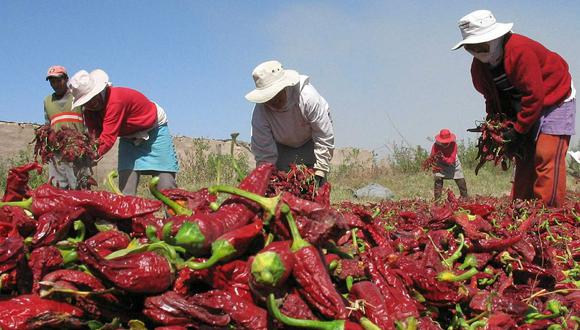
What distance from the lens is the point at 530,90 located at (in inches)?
220

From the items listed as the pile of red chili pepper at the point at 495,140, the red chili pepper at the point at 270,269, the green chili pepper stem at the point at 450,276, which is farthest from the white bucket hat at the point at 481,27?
the red chili pepper at the point at 270,269

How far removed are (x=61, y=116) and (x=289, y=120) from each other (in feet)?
11.4

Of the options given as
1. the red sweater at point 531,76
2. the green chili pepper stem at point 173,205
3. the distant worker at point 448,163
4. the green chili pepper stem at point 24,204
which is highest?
the red sweater at point 531,76

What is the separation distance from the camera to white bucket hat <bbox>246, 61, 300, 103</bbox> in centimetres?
551

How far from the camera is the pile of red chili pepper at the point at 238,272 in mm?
1723

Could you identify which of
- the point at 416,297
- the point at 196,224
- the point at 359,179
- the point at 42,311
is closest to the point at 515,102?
the point at 416,297

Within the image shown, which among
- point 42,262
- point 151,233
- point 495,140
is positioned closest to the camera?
point 42,262

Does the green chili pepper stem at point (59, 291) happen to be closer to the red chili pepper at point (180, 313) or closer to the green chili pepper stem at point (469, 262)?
the red chili pepper at point (180, 313)

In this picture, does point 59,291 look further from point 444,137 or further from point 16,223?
point 444,137

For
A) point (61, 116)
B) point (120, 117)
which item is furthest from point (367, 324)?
point (61, 116)

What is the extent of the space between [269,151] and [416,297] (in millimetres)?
4275

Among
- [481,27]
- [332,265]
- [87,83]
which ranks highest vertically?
[481,27]

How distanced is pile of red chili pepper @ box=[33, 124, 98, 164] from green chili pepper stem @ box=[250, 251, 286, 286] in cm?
544

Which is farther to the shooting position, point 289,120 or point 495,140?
point 289,120
